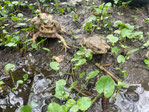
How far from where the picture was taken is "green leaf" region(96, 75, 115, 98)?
1686 mm

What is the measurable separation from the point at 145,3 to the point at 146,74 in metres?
3.13

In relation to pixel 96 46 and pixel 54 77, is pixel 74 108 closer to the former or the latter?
pixel 54 77

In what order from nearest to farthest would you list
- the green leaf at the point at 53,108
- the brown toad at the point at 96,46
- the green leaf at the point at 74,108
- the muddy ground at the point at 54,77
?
the green leaf at the point at 53,108 < the green leaf at the point at 74,108 < the muddy ground at the point at 54,77 < the brown toad at the point at 96,46

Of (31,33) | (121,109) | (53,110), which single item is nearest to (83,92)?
(121,109)

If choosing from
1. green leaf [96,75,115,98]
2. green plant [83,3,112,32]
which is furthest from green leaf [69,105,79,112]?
green plant [83,3,112,32]

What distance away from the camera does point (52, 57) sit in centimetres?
286

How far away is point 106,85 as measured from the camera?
1719 millimetres

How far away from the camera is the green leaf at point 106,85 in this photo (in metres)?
1.69

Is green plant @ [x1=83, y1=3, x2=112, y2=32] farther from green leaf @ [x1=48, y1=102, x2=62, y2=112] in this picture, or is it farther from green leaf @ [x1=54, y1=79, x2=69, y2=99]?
green leaf @ [x1=48, y1=102, x2=62, y2=112]

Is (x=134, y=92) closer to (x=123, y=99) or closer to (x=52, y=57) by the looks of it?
(x=123, y=99)

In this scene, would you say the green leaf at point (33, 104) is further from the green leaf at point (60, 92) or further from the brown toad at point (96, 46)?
the brown toad at point (96, 46)

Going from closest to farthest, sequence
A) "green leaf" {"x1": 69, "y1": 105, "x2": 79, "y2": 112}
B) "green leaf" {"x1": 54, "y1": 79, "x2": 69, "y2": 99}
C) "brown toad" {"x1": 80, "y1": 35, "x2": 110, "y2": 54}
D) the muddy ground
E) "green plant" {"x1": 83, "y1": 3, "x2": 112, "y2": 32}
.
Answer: "green leaf" {"x1": 69, "y1": 105, "x2": 79, "y2": 112}
"green leaf" {"x1": 54, "y1": 79, "x2": 69, "y2": 99}
the muddy ground
"brown toad" {"x1": 80, "y1": 35, "x2": 110, "y2": 54}
"green plant" {"x1": 83, "y1": 3, "x2": 112, "y2": 32}

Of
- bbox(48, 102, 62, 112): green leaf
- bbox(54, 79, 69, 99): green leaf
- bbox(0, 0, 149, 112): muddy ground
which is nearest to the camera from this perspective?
bbox(48, 102, 62, 112): green leaf

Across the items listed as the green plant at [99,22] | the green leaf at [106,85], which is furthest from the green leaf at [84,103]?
the green plant at [99,22]
